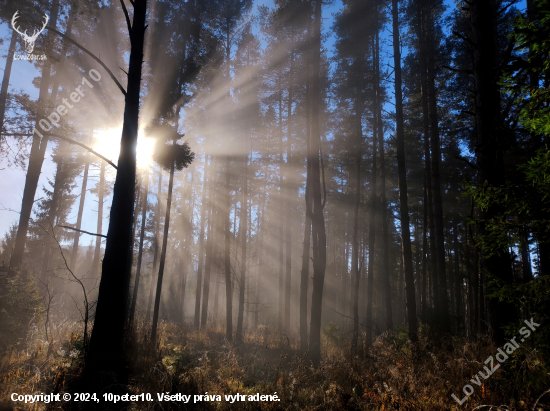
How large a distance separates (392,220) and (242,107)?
19.2m

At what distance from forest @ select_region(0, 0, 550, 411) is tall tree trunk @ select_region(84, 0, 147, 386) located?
0.03 m

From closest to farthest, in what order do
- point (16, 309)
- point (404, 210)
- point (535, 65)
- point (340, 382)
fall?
point (535, 65)
point (340, 382)
point (16, 309)
point (404, 210)

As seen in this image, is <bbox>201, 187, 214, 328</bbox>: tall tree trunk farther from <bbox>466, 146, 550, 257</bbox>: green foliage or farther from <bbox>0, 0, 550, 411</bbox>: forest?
<bbox>466, 146, 550, 257</bbox>: green foliage

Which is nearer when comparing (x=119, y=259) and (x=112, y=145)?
(x=119, y=259)

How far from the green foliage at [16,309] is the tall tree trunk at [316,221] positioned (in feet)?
28.2

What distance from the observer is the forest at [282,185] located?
3.71m

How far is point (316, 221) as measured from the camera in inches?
344

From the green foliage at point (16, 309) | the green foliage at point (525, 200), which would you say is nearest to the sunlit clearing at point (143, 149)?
the green foliage at point (16, 309)

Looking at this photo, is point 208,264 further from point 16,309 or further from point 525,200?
point 525,200

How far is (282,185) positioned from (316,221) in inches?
334

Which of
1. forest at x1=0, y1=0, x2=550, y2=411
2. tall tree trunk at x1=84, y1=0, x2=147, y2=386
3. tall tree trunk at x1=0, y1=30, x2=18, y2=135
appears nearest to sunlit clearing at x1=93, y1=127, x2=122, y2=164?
forest at x1=0, y1=0, x2=550, y2=411

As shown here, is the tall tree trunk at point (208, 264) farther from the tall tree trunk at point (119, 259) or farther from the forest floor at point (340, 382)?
the tall tree trunk at point (119, 259)

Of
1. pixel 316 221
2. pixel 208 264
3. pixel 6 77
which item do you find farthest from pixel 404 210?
pixel 6 77

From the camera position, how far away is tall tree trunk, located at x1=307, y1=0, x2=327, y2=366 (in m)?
8.27
